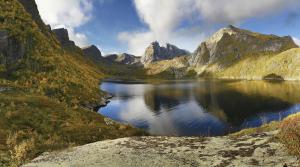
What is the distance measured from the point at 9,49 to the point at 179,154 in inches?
2493

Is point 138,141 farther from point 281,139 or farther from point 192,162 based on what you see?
point 281,139

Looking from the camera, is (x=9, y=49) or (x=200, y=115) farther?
(x=200, y=115)

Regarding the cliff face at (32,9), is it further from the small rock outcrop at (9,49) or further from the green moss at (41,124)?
the green moss at (41,124)

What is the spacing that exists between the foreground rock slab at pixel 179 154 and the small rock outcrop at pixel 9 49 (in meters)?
56.2

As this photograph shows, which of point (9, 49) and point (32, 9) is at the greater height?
point (32, 9)

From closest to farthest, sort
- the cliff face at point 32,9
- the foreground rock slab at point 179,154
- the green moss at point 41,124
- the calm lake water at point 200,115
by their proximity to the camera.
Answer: the foreground rock slab at point 179,154, the green moss at point 41,124, the calm lake water at point 200,115, the cliff face at point 32,9

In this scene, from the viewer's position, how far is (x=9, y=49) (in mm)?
70375

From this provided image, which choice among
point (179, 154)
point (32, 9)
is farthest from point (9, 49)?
point (32, 9)

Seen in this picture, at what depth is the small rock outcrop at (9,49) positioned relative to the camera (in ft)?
225

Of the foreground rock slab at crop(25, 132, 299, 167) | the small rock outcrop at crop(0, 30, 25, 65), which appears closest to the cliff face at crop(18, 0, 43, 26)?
the small rock outcrop at crop(0, 30, 25, 65)

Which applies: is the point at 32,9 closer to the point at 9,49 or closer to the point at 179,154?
the point at 9,49

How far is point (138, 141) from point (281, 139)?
8195mm

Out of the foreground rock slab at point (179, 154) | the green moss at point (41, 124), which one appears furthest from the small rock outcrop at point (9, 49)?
the foreground rock slab at point (179, 154)

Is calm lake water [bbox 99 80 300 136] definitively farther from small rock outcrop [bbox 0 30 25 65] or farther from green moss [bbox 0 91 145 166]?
green moss [bbox 0 91 145 166]
